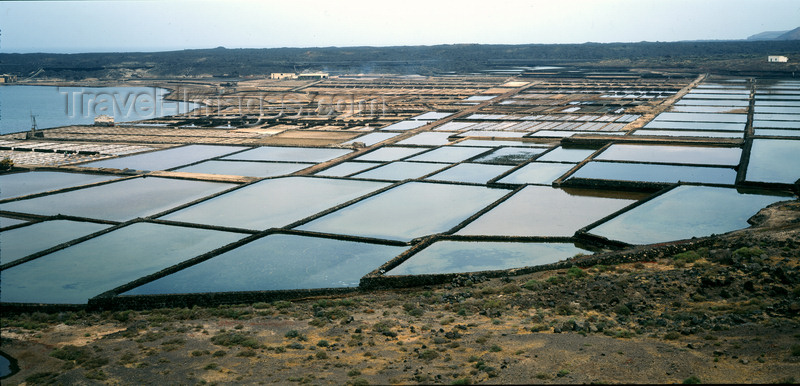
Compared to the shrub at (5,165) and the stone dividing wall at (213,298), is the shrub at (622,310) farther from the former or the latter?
the shrub at (5,165)

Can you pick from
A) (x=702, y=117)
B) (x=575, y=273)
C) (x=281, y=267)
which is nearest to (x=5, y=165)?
(x=281, y=267)

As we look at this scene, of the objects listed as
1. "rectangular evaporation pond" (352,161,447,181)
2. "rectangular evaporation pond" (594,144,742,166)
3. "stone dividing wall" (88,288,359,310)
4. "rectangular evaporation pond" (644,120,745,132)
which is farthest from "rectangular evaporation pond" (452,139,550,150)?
"stone dividing wall" (88,288,359,310)

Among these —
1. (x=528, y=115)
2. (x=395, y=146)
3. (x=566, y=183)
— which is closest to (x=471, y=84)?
A: (x=528, y=115)

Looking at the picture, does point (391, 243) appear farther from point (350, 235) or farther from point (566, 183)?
point (566, 183)

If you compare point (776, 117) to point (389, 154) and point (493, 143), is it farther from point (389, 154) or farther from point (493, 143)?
point (389, 154)

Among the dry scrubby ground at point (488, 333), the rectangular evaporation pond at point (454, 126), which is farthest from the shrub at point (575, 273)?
the rectangular evaporation pond at point (454, 126)

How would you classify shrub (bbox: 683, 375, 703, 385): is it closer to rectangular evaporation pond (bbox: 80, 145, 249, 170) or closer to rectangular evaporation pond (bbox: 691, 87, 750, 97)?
rectangular evaporation pond (bbox: 80, 145, 249, 170)
